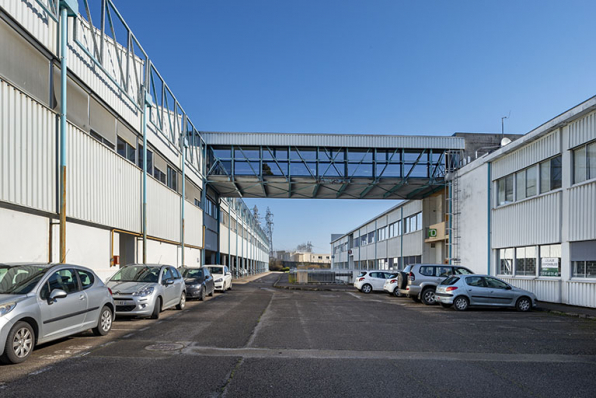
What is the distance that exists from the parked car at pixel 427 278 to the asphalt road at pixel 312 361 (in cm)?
716

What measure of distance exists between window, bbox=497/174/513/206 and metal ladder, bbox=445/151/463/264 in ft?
15.1

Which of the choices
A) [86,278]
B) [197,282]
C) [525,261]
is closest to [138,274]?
[86,278]

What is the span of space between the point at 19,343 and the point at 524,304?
15944 mm

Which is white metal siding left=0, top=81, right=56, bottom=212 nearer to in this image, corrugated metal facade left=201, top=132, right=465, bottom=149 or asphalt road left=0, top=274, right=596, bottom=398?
asphalt road left=0, top=274, right=596, bottom=398

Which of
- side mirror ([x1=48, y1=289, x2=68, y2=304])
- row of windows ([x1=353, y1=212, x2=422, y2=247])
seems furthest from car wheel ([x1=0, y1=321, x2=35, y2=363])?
row of windows ([x1=353, y1=212, x2=422, y2=247])

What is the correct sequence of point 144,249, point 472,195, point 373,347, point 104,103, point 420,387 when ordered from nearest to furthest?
point 420,387 < point 373,347 < point 104,103 < point 144,249 < point 472,195

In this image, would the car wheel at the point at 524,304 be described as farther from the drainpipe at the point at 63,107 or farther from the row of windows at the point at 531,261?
the drainpipe at the point at 63,107

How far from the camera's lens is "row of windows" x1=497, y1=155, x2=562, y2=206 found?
779 inches

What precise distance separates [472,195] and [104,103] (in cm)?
1955

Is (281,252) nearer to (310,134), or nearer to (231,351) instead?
(310,134)

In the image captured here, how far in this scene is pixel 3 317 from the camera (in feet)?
23.2

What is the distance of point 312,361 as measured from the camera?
783cm

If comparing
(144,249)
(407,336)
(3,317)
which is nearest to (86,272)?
(3,317)

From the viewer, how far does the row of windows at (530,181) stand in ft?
64.9
